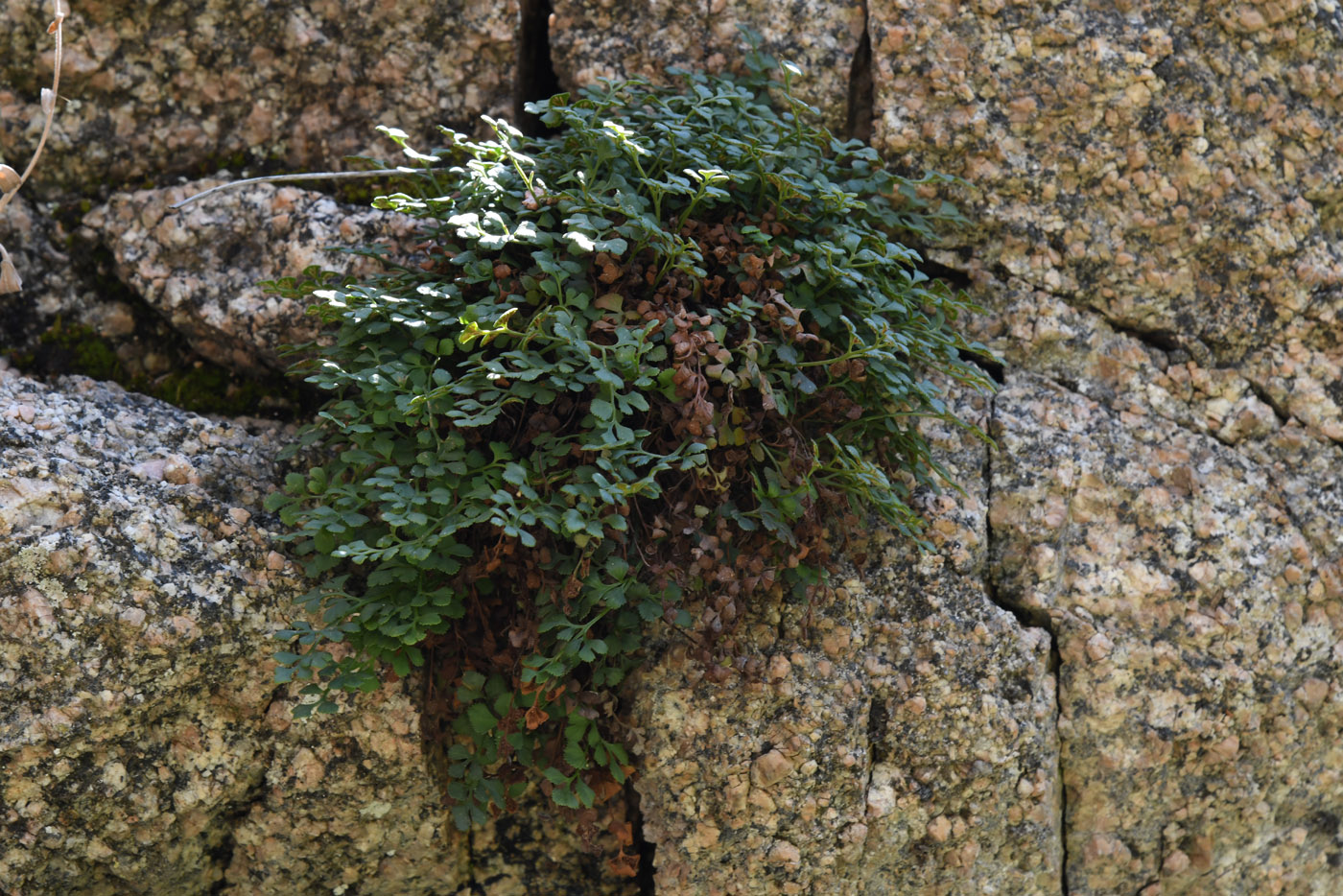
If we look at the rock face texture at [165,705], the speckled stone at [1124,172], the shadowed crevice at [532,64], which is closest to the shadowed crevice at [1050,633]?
the speckled stone at [1124,172]

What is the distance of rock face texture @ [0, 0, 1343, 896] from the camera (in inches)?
92.6

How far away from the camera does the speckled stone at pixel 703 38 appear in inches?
118

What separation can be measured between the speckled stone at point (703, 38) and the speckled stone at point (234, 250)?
758 millimetres

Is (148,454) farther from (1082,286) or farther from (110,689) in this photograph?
(1082,286)

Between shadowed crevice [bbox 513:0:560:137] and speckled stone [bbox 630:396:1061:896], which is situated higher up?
shadowed crevice [bbox 513:0:560:137]

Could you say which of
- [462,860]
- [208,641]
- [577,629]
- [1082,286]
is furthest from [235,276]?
[1082,286]

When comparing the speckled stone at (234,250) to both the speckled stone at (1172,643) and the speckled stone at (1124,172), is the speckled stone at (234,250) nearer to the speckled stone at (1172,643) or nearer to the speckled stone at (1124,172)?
the speckled stone at (1124,172)

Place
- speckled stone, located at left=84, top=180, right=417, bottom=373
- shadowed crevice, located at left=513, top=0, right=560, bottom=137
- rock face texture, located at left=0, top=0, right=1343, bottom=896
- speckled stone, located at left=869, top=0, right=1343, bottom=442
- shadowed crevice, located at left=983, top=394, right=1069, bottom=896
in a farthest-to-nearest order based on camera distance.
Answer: shadowed crevice, located at left=513, top=0, right=560, bottom=137, speckled stone, located at left=869, top=0, right=1343, bottom=442, speckled stone, located at left=84, top=180, right=417, bottom=373, shadowed crevice, located at left=983, top=394, right=1069, bottom=896, rock face texture, located at left=0, top=0, right=1343, bottom=896

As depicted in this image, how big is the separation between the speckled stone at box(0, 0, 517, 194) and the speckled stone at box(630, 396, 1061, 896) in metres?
1.73

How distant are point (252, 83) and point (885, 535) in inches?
87.1

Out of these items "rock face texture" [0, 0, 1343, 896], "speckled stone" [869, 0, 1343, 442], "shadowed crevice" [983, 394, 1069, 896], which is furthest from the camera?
"speckled stone" [869, 0, 1343, 442]

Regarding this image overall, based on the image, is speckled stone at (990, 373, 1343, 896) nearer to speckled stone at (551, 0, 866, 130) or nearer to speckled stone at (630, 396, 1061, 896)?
speckled stone at (630, 396, 1061, 896)

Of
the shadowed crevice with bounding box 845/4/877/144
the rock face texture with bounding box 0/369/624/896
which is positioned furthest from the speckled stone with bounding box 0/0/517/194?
the shadowed crevice with bounding box 845/4/877/144

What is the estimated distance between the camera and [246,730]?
241 centimetres
